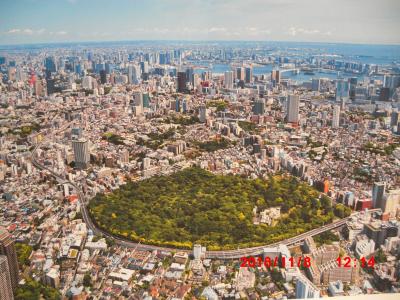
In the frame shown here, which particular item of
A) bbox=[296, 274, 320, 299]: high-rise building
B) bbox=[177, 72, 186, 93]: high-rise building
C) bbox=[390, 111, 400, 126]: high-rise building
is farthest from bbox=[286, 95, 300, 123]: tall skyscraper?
bbox=[296, 274, 320, 299]: high-rise building

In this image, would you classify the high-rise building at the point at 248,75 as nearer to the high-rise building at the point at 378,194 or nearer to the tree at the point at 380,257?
the high-rise building at the point at 378,194

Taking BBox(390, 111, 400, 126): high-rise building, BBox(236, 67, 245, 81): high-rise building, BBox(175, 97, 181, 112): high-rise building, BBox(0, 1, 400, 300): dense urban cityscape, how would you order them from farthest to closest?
1. BBox(236, 67, 245, 81): high-rise building
2. BBox(175, 97, 181, 112): high-rise building
3. BBox(390, 111, 400, 126): high-rise building
4. BBox(0, 1, 400, 300): dense urban cityscape

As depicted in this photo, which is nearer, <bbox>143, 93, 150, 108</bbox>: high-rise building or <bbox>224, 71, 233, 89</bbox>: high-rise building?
<bbox>143, 93, 150, 108</bbox>: high-rise building

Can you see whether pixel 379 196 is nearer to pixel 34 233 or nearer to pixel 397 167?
pixel 397 167

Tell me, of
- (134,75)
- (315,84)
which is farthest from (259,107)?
(134,75)
